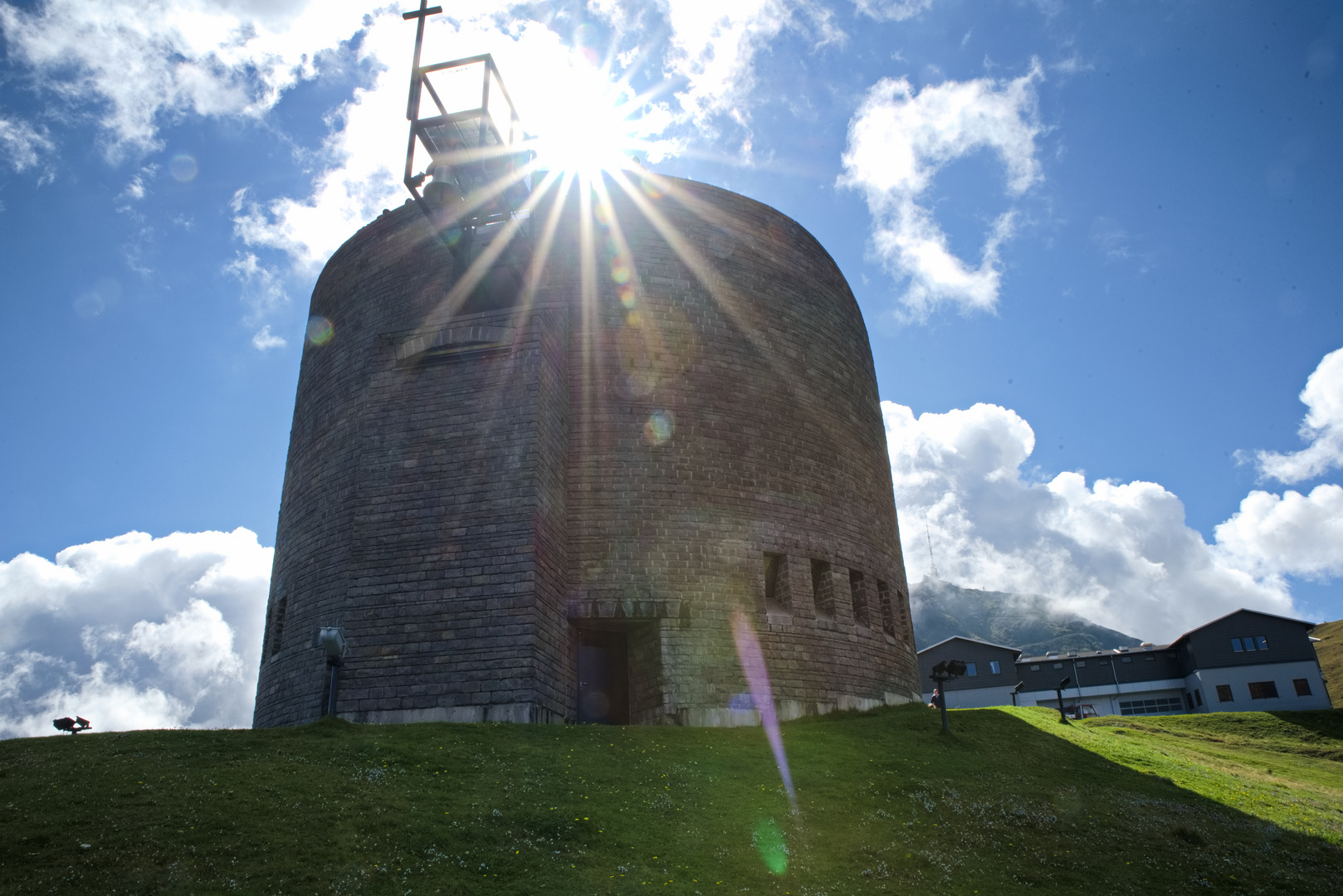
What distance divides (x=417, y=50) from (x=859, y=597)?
55.0 ft

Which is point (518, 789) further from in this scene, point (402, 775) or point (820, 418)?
point (820, 418)

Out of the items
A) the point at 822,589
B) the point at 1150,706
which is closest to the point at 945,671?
the point at 822,589

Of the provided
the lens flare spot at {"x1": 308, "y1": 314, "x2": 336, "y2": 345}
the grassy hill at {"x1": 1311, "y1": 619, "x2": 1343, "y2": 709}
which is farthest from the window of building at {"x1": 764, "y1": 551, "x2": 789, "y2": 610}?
the grassy hill at {"x1": 1311, "y1": 619, "x2": 1343, "y2": 709}

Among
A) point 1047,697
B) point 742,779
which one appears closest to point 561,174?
point 742,779

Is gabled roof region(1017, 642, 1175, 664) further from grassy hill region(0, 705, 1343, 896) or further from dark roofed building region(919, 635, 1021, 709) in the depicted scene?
grassy hill region(0, 705, 1343, 896)

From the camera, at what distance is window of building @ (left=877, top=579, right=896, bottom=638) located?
21.3m

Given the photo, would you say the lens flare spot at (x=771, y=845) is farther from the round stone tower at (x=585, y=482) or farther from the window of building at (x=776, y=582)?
the window of building at (x=776, y=582)

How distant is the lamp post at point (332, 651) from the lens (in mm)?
14680

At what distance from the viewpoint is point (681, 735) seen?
46.8 feet

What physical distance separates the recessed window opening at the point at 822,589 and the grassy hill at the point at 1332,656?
61.6 m

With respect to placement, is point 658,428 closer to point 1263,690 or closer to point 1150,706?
point 1263,690

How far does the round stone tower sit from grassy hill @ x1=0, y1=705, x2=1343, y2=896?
2.20 m

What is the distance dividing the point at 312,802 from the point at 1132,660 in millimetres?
57349

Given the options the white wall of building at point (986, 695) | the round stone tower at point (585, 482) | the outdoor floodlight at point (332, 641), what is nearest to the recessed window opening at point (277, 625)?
the round stone tower at point (585, 482)
